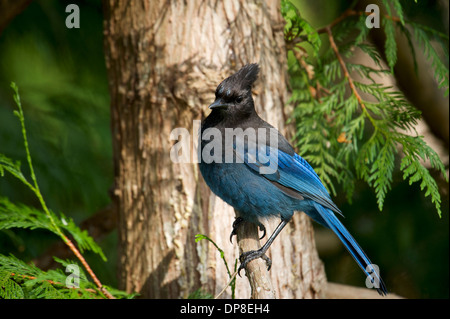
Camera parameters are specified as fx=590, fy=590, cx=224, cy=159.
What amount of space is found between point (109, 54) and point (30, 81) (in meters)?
2.18

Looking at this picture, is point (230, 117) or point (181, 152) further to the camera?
point (181, 152)

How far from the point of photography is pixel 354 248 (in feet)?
9.63

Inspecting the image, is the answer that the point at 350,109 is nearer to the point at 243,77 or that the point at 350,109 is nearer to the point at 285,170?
the point at 285,170

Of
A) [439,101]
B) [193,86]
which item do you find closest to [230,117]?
[193,86]

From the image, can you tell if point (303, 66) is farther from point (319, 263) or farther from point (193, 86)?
point (319, 263)

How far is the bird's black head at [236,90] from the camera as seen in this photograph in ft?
9.25

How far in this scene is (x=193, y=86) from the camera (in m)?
3.41

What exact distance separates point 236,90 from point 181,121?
0.76 meters

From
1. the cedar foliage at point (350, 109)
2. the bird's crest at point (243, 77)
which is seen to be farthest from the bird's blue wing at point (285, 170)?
the cedar foliage at point (350, 109)

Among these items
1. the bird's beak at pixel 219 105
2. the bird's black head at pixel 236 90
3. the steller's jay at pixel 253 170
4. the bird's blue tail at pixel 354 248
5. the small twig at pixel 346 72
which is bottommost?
the bird's blue tail at pixel 354 248

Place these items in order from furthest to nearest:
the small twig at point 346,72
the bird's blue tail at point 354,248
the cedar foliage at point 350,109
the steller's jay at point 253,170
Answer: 1. the small twig at point 346,72
2. the cedar foliage at point 350,109
3. the steller's jay at point 253,170
4. the bird's blue tail at point 354,248

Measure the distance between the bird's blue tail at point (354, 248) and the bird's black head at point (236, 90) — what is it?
66cm

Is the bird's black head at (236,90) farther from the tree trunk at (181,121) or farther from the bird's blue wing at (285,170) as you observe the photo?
the tree trunk at (181,121)

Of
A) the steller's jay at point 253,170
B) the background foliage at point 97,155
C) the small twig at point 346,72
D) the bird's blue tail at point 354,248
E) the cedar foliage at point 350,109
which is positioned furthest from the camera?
the background foliage at point 97,155
